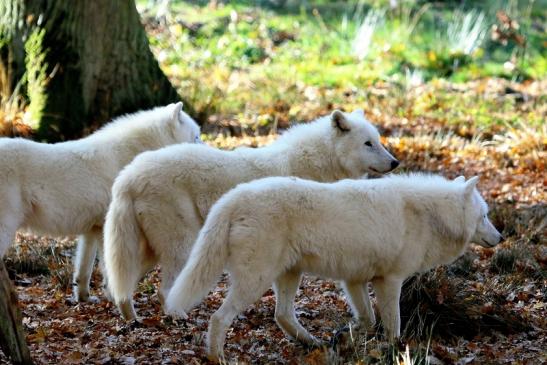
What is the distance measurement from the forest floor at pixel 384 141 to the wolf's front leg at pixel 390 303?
0.09 m

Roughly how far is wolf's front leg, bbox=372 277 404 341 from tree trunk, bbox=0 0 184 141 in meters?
5.74

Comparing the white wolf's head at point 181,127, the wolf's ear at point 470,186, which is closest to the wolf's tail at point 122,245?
the white wolf's head at point 181,127

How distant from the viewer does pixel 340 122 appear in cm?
801

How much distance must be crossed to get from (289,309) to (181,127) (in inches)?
97.7

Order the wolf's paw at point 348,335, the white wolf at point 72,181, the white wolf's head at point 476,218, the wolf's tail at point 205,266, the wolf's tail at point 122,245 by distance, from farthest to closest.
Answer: the white wolf at point 72,181
the white wolf's head at point 476,218
the wolf's tail at point 122,245
the wolf's paw at point 348,335
the wolf's tail at point 205,266

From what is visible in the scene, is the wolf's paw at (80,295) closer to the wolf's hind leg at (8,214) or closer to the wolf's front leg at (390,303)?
the wolf's hind leg at (8,214)

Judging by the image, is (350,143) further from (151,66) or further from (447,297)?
(151,66)

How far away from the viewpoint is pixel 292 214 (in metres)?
5.76

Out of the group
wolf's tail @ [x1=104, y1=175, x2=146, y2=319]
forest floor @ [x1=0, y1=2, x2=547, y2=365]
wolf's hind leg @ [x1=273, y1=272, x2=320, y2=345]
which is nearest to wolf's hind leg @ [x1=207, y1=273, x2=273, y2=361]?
forest floor @ [x1=0, y1=2, x2=547, y2=365]

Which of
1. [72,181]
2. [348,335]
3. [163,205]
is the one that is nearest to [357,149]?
[163,205]

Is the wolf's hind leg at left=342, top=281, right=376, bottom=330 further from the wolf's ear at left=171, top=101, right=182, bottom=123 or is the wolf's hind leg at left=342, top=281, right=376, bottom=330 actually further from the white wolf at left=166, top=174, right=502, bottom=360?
the wolf's ear at left=171, top=101, right=182, bottom=123

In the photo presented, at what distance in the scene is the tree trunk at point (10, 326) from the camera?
507cm

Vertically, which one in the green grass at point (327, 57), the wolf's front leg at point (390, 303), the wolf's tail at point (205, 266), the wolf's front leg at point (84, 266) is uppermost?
the wolf's tail at point (205, 266)

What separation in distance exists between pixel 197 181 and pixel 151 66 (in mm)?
5072
